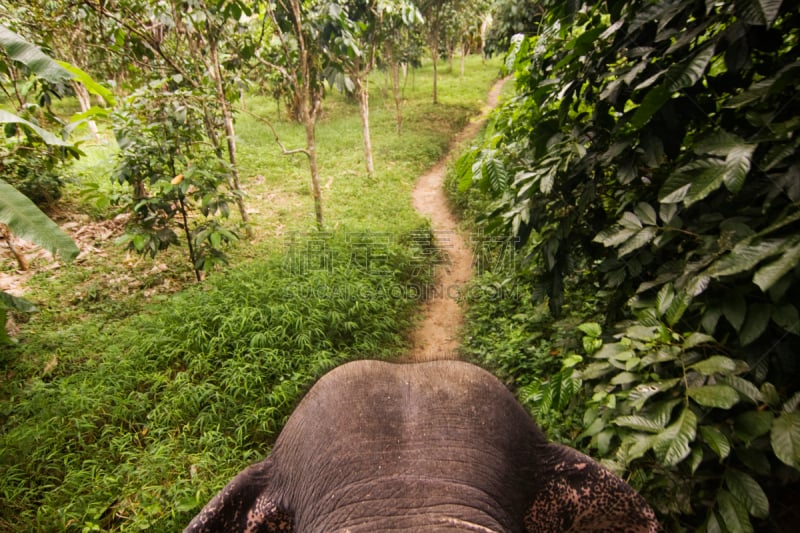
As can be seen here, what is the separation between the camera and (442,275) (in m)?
6.48

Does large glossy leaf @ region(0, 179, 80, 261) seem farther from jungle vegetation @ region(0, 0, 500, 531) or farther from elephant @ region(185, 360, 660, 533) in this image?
elephant @ region(185, 360, 660, 533)

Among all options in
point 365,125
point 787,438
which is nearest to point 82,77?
point 787,438

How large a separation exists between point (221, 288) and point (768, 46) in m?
4.94

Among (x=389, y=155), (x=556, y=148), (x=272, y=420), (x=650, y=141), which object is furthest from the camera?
(x=389, y=155)

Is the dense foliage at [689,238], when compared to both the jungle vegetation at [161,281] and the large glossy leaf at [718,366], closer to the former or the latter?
the large glossy leaf at [718,366]

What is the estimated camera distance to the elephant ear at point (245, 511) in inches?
48.3

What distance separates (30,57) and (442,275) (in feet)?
17.4

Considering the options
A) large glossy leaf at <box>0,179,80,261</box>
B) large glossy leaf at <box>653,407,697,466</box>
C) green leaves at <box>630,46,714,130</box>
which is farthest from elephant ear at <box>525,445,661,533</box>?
large glossy leaf at <box>0,179,80,261</box>

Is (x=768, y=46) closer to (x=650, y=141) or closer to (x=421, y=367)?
(x=650, y=141)

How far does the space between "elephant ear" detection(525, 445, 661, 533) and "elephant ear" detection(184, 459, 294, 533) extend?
829 mm

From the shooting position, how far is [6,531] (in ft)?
8.30

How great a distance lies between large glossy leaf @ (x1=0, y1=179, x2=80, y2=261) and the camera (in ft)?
5.26

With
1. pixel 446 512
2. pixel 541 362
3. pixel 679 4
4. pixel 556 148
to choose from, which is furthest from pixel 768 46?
pixel 541 362

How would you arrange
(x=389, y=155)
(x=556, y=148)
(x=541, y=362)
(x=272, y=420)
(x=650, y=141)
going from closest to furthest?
(x=650, y=141)
(x=556, y=148)
(x=272, y=420)
(x=541, y=362)
(x=389, y=155)
